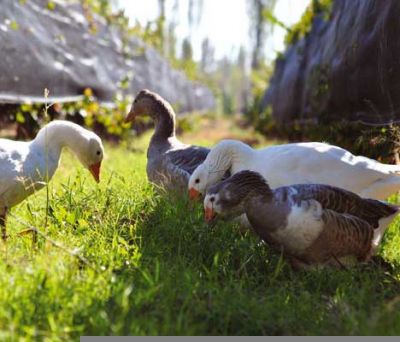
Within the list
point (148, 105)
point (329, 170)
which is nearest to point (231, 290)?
point (329, 170)

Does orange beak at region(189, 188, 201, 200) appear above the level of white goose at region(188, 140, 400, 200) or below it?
below

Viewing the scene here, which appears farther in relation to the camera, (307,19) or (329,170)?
(307,19)

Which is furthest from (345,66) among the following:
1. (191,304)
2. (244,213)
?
(191,304)

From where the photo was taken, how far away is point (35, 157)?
3777 millimetres

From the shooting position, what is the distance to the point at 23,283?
2541mm

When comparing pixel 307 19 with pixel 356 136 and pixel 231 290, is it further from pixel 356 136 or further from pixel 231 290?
pixel 231 290

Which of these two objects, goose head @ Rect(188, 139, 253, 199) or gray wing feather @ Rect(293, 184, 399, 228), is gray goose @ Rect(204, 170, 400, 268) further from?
goose head @ Rect(188, 139, 253, 199)

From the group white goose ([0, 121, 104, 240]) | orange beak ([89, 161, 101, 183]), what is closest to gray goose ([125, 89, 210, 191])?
orange beak ([89, 161, 101, 183])

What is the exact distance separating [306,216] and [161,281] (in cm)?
93

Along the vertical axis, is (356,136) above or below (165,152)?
above

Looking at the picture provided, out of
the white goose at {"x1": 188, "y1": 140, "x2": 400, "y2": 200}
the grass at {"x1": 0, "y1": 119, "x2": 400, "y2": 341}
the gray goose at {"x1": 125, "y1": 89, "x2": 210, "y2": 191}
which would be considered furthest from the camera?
the gray goose at {"x1": 125, "y1": 89, "x2": 210, "y2": 191}

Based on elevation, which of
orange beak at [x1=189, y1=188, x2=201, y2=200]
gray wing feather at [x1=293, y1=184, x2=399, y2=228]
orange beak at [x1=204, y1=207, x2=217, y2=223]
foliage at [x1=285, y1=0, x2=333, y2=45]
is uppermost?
foliage at [x1=285, y1=0, x2=333, y2=45]

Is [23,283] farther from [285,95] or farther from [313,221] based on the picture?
[285,95]

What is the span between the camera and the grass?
7.73 ft
